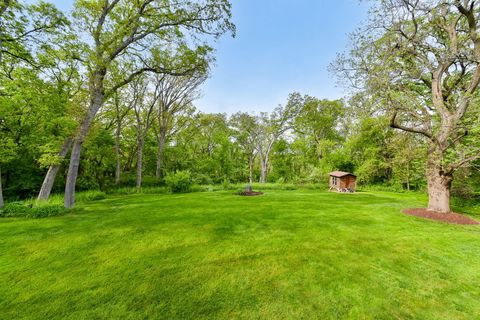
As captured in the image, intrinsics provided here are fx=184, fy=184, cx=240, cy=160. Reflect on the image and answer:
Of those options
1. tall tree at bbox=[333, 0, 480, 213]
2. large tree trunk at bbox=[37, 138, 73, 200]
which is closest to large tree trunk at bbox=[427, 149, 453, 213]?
tall tree at bbox=[333, 0, 480, 213]

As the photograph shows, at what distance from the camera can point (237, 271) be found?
3137mm

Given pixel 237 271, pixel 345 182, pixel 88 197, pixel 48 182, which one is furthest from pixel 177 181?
pixel 345 182

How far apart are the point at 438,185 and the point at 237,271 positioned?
8.70 m

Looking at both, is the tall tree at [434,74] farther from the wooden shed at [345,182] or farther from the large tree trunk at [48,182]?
the large tree trunk at [48,182]

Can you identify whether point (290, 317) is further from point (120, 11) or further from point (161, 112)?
point (161, 112)

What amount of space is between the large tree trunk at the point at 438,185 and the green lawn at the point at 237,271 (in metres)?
2.09

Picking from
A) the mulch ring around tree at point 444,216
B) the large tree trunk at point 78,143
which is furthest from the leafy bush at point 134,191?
the mulch ring around tree at point 444,216

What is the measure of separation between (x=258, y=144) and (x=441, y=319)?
2459 centimetres

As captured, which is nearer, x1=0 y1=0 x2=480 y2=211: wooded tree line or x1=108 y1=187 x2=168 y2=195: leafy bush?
x1=0 y1=0 x2=480 y2=211: wooded tree line

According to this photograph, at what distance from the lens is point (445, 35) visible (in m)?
8.09

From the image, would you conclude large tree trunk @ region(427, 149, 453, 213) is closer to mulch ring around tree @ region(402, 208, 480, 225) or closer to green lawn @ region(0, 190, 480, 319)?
mulch ring around tree @ region(402, 208, 480, 225)

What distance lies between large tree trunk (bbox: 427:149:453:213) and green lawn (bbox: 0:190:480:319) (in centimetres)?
209

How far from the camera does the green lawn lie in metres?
2.31

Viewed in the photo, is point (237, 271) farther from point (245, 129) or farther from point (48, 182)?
point (245, 129)
